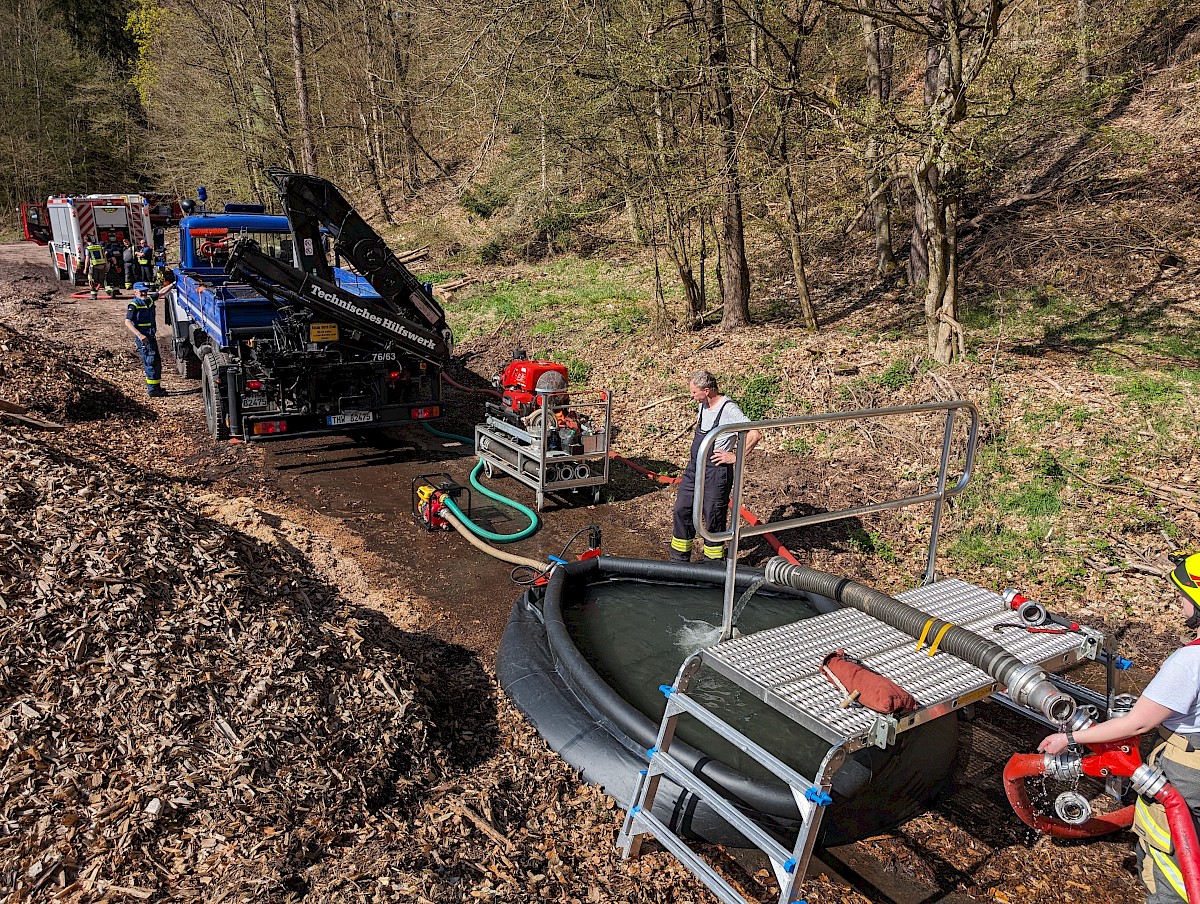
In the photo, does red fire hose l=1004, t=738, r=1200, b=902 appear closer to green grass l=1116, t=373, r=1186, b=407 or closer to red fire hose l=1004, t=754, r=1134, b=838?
red fire hose l=1004, t=754, r=1134, b=838

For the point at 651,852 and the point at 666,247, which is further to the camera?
the point at 666,247

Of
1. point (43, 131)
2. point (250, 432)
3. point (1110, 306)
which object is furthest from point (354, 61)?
point (1110, 306)

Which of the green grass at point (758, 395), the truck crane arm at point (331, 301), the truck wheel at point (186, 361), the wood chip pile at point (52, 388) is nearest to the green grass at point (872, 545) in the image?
the green grass at point (758, 395)

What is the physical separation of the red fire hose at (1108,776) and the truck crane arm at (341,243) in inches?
310

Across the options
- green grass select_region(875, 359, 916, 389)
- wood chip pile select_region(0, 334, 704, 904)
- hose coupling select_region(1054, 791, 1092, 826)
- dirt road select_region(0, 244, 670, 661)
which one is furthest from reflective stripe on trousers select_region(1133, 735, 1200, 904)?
green grass select_region(875, 359, 916, 389)

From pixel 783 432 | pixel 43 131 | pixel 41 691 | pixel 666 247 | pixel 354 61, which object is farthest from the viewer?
pixel 43 131

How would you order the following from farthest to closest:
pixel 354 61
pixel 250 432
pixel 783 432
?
pixel 354 61 < pixel 783 432 < pixel 250 432

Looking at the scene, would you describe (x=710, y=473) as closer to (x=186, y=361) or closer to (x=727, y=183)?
(x=727, y=183)

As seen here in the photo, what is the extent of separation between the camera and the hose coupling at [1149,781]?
2934 mm

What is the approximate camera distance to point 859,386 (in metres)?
9.38

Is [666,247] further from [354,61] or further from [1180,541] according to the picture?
[354,61]

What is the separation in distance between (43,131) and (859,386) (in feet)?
144

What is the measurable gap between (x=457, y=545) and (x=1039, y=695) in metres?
5.28

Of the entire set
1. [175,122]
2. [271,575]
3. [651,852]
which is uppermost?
[175,122]
